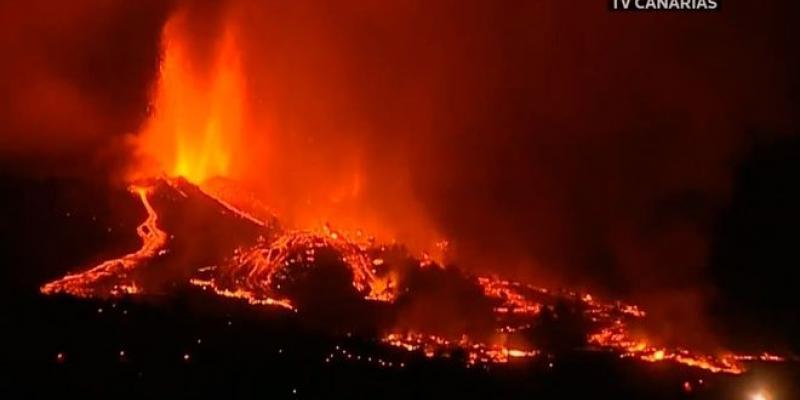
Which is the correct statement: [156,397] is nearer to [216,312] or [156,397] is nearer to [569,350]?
[216,312]

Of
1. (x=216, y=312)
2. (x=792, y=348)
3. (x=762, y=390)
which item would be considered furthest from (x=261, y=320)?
(x=792, y=348)

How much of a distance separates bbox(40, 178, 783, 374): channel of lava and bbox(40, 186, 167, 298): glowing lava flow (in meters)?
0.03

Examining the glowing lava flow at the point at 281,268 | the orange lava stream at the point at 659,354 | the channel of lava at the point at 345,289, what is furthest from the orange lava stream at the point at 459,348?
the glowing lava flow at the point at 281,268

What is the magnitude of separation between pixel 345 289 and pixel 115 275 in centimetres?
639

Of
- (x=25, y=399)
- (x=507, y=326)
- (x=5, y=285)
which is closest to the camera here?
(x=25, y=399)

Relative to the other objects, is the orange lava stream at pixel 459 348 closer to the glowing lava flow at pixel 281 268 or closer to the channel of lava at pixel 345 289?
the channel of lava at pixel 345 289

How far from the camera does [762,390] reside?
32469 mm

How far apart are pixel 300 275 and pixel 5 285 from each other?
337 inches

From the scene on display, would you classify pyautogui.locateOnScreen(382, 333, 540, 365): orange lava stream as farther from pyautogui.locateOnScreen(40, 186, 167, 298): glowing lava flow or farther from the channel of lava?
pyautogui.locateOnScreen(40, 186, 167, 298): glowing lava flow

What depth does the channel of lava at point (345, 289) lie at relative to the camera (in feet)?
109

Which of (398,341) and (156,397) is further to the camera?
(398,341)

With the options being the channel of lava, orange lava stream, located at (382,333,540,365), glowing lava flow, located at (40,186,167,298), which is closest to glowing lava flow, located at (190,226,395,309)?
the channel of lava

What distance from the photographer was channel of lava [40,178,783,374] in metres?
33.2

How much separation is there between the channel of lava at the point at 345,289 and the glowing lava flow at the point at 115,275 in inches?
1.0
